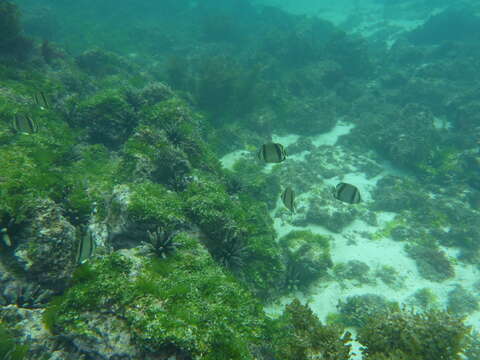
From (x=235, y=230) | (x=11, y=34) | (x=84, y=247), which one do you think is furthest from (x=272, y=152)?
(x=11, y=34)

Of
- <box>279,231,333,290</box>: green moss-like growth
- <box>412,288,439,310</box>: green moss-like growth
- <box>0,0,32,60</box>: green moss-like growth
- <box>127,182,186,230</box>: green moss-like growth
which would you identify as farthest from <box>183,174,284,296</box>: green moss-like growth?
<box>0,0,32,60</box>: green moss-like growth

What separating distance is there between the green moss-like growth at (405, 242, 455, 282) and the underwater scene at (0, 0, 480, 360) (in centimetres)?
5

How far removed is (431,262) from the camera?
350 inches

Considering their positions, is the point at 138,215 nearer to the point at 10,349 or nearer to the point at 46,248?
the point at 46,248

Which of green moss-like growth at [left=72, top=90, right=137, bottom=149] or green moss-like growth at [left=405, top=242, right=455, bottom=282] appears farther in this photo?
green moss-like growth at [left=405, top=242, right=455, bottom=282]

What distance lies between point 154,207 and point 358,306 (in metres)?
6.10

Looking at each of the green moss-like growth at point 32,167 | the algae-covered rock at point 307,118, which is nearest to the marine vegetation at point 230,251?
the green moss-like growth at point 32,167

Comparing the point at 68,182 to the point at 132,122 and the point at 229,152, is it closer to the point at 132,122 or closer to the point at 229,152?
the point at 132,122

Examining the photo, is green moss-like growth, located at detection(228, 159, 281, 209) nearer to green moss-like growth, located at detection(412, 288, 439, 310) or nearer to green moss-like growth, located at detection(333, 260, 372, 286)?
green moss-like growth, located at detection(333, 260, 372, 286)

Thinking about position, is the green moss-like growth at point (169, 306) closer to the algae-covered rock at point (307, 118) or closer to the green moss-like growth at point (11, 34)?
the green moss-like growth at point (11, 34)

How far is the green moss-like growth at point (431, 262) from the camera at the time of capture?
8.60 meters

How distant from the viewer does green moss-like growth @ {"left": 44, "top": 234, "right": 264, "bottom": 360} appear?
3.25 meters

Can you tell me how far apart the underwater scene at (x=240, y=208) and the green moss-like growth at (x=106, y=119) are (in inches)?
2.3

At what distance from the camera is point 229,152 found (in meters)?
13.0
